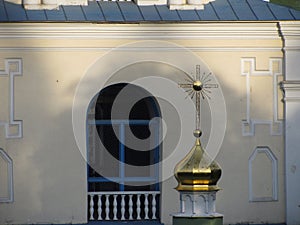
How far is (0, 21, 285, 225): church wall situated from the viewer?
18953mm

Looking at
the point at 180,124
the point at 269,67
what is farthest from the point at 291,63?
the point at 180,124

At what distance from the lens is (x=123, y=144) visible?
65.1 ft

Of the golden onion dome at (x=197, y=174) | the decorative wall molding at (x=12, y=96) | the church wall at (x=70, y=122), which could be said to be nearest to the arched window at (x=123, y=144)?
the church wall at (x=70, y=122)

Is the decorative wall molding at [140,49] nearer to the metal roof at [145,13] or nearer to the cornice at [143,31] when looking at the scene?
the cornice at [143,31]

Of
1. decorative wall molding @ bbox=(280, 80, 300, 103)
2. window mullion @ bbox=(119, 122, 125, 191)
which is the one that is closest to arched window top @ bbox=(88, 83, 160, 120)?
window mullion @ bbox=(119, 122, 125, 191)

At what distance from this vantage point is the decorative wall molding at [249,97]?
1936 centimetres

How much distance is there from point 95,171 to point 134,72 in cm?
178

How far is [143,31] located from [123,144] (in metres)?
1.88

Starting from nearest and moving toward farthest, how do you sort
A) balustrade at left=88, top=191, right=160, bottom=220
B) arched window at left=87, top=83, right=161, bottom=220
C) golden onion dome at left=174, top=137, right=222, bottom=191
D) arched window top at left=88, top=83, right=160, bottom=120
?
golden onion dome at left=174, top=137, right=222, bottom=191, balustrade at left=88, top=191, right=160, bottom=220, arched window at left=87, top=83, right=161, bottom=220, arched window top at left=88, top=83, right=160, bottom=120

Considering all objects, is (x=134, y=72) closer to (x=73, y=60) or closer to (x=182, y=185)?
(x=73, y=60)

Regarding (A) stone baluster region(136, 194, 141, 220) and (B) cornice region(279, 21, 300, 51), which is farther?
(A) stone baluster region(136, 194, 141, 220)

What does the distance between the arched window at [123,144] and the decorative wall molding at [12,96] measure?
119 cm

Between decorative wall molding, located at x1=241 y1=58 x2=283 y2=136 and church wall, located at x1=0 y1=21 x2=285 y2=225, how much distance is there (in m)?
0.02

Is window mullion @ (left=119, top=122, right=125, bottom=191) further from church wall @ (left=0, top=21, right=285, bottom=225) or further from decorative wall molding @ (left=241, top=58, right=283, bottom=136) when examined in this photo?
decorative wall molding @ (left=241, top=58, right=283, bottom=136)
